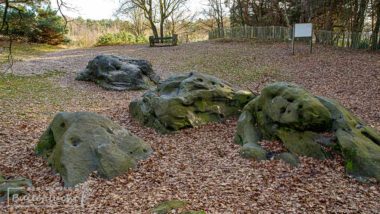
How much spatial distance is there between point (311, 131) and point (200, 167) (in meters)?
2.27

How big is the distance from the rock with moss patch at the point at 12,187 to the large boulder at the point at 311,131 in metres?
3.91

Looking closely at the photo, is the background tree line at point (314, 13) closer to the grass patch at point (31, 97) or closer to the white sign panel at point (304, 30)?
the white sign panel at point (304, 30)

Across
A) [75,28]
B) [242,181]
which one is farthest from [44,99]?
[75,28]

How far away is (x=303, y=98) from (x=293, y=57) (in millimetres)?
12162

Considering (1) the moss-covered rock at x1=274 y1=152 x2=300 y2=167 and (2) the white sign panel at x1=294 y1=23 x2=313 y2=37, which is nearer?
(1) the moss-covered rock at x1=274 y1=152 x2=300 y2=167

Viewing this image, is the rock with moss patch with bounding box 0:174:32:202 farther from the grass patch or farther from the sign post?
the sign post

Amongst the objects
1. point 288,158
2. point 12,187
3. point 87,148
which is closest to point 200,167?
point 288,158

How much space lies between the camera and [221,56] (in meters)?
20.3

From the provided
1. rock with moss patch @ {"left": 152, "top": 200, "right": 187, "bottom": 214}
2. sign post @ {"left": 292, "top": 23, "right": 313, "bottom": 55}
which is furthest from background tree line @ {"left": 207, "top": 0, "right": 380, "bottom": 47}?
rock with moss patch @ {"left": 152, "top": 200, "right": 187, "bottom": 214}

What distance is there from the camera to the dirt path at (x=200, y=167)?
5180 mm

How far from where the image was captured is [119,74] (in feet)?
46.3

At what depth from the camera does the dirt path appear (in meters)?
5.18

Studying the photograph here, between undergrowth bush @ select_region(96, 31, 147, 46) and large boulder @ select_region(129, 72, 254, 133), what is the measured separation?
24728 mm

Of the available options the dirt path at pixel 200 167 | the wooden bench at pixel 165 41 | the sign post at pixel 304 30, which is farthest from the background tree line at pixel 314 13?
the dirt path at pixel 200 167
